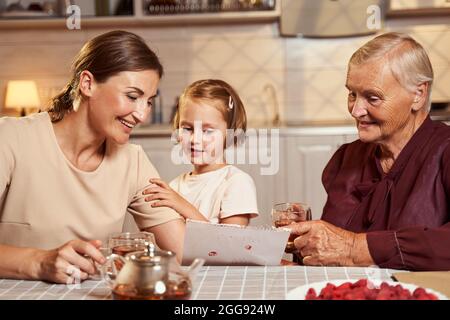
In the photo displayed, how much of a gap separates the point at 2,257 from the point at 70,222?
1.09 feet

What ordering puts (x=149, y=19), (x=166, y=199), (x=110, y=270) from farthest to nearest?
(x=149, y=19)
(x=166, y=199)
(x=110, y=270)

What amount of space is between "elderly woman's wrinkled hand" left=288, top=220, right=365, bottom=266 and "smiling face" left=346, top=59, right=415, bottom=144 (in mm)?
407

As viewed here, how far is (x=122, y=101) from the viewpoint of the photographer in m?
1.88

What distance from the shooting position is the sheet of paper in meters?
1.50

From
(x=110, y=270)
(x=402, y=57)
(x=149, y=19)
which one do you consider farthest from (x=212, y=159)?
(x=149, y=19)

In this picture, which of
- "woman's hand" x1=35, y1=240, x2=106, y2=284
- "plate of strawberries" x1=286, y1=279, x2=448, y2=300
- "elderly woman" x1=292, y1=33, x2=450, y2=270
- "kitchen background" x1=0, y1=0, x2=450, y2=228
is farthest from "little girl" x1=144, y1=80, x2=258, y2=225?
"kitchen background" x1=0, y1=0, x2=450, y2=228

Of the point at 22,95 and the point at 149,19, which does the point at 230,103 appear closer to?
the point at 149,19

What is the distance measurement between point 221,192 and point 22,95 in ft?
Answer: 7.91

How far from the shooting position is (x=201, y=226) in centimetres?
150

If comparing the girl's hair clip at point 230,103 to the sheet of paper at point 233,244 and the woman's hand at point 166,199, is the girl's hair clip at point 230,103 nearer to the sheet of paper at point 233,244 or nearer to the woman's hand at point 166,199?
the woman's hand at point 166,199

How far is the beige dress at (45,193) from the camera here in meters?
1.85

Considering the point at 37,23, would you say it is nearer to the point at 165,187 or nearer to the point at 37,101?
the point at 37,101

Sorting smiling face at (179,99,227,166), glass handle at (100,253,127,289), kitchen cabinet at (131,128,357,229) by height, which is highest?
smiling face at (179,99,227,166)

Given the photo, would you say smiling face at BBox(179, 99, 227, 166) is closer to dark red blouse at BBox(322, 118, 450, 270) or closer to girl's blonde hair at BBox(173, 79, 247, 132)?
girl's blonde hair at BBox(173, 79, 247, 132)
